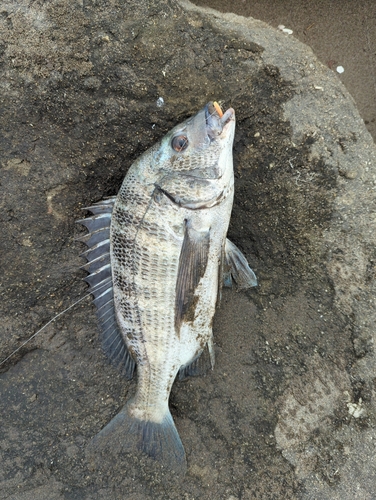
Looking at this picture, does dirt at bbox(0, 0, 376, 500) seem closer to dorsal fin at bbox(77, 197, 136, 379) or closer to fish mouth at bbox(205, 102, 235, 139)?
dorsal fin at bbox(77, 197, 136, 379)

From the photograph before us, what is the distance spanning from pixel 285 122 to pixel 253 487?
2286 millimetres

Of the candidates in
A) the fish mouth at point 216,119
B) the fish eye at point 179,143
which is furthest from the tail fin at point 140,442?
the fish mouth at point 216,119

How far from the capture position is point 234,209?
9.18 feet

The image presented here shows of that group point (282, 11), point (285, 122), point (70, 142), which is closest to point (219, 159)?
point (285, 122)

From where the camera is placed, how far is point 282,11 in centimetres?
330

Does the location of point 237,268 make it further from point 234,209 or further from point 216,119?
point 216,119

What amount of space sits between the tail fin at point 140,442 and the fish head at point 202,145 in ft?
5.18

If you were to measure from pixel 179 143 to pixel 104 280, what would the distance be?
3.25 ft

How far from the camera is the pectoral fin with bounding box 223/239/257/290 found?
2752mm

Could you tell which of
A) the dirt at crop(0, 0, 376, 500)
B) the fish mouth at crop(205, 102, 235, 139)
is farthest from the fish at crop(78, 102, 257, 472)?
the dirt at crop(0, 0, 376, 500)

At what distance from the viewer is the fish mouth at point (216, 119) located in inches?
92.4

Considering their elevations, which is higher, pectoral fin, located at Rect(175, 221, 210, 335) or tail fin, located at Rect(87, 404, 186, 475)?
pectoral fin, located at Rect(175, 221, 210, 335)

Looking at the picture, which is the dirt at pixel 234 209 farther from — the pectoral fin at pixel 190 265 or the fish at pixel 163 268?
the pectoral fin at pixel 190 265

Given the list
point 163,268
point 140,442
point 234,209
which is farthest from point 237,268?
point 140,442
